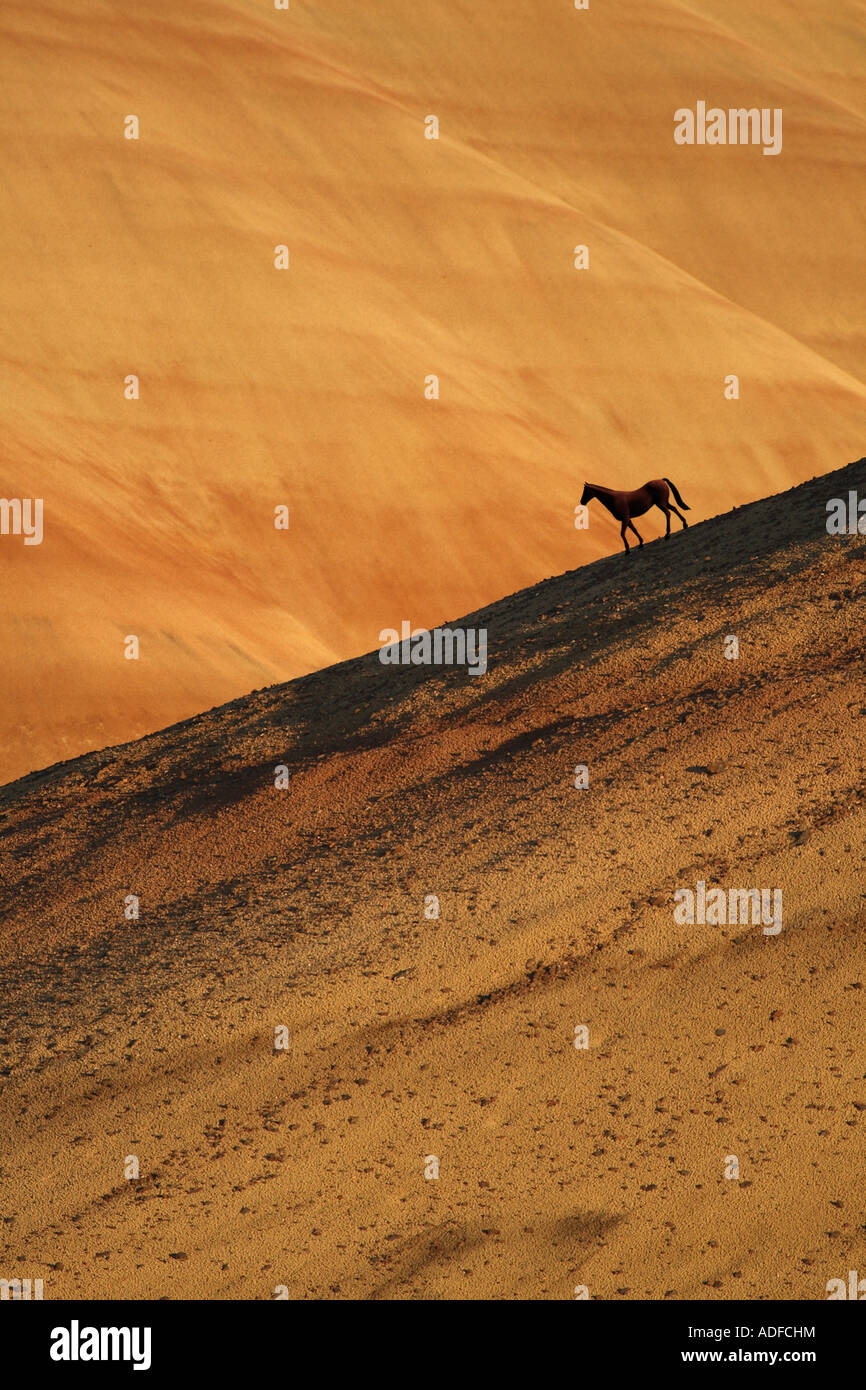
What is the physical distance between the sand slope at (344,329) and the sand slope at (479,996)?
13175mm

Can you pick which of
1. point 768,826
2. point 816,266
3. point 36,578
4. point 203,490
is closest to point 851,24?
point 816,266

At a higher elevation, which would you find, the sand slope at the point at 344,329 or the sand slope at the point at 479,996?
the sand slope at the point at 344,329

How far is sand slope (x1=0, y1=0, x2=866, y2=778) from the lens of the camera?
31.5 metres

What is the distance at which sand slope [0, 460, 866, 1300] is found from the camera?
8.98 m

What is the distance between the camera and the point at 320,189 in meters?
48.3

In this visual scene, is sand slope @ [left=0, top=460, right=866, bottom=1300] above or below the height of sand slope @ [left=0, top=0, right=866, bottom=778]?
below

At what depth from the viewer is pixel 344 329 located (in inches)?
1663

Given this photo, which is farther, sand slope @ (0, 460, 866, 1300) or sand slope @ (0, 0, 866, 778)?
sand slope @ (0, 0, 866, 778)

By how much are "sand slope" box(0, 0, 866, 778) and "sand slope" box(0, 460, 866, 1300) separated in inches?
519

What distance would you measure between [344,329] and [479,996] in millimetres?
34099

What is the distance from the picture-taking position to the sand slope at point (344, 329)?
3145cm

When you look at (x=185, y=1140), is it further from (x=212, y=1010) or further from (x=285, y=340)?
(x=285, y=340)
